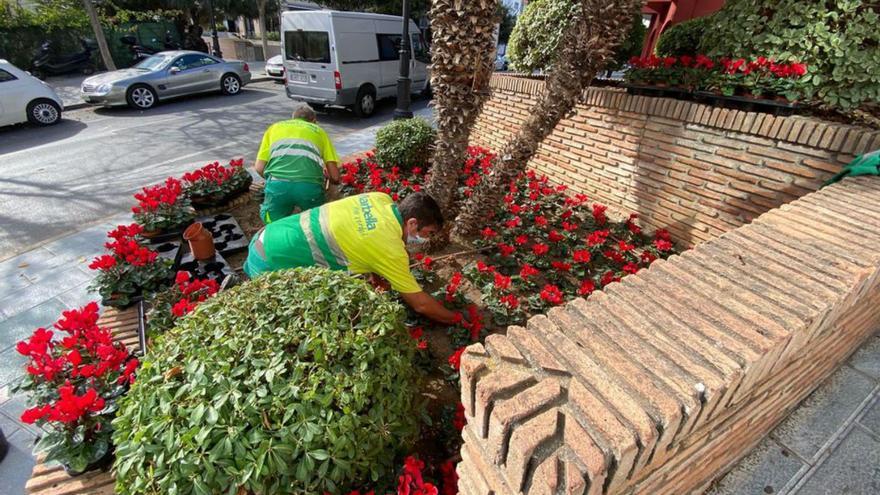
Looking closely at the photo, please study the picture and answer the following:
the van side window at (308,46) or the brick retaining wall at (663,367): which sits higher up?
the van side window at (308,46)

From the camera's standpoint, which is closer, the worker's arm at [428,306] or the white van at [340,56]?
the worker's arm at [428,306]

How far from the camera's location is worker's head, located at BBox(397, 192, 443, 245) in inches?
120

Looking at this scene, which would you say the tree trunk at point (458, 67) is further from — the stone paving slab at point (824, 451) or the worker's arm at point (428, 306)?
the stone paving slab at point (824, 451)

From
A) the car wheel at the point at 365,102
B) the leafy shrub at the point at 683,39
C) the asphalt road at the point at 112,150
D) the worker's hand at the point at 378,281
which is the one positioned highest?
the leafy shrub at the point at 683,39

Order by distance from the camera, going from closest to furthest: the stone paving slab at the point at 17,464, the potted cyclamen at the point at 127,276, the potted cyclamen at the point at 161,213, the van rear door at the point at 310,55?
1. the stone paving slab at the point at 17,464
2. the potted cyclamen at the point at 127,276
3. the potted cyclamen at the point at 161,213
4. the van rear door at the point at 310,55

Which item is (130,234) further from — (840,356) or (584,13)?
(840,356)

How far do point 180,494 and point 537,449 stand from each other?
1.28 meters

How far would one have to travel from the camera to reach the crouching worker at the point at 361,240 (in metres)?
2.83

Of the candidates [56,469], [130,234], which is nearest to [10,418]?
[56,469]

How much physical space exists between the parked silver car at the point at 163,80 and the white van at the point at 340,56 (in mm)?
3580

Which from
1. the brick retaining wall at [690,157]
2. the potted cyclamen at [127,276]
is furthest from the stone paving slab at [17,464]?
the brick retaining wall at [690,157]

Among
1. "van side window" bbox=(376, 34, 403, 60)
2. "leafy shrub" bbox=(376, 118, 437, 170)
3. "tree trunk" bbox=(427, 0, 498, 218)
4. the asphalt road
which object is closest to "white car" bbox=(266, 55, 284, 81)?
the asphalt road

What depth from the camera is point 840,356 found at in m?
2.74

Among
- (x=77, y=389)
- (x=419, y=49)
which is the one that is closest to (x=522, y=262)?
(x=77, y=389)
